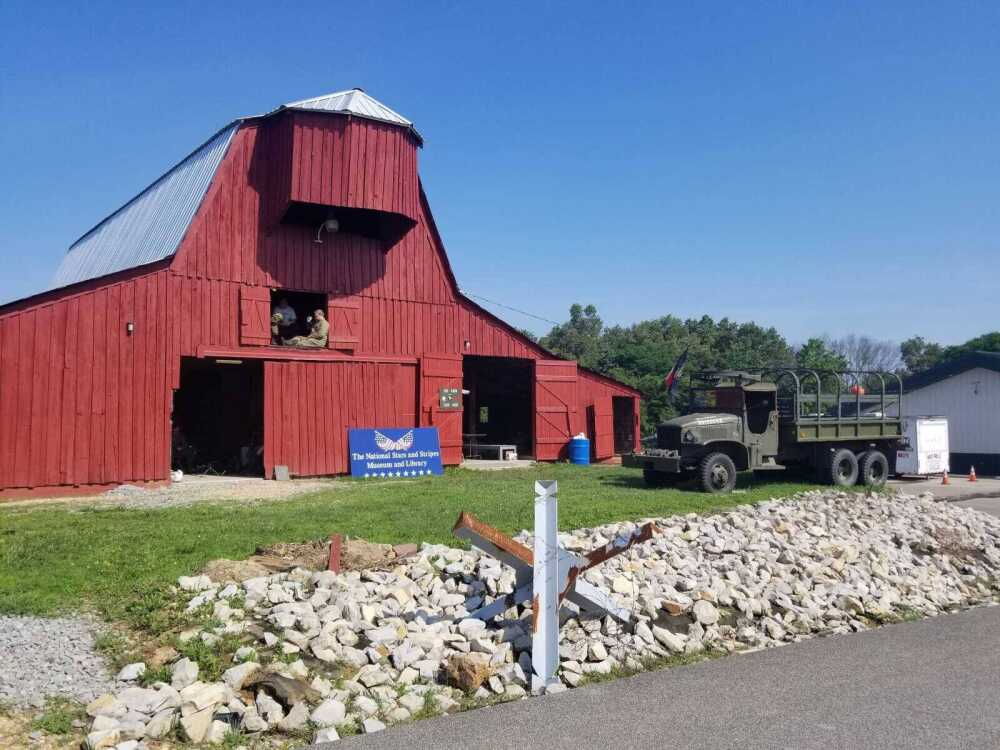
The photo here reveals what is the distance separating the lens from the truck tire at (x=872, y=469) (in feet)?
55.6

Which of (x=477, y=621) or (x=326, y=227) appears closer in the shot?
(x=477, y=621)

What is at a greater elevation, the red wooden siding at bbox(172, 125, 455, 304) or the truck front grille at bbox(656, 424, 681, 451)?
the red wooden siding at bbox(172, 125, 455, 304)

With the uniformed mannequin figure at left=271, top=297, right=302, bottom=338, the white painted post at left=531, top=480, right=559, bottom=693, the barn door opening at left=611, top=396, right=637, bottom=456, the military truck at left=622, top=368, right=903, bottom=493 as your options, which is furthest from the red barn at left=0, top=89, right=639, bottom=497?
the white painted post at left=531, top=480, right=559, bottom=693

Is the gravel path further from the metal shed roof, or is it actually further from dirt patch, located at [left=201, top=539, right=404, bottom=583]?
the metal shed roof

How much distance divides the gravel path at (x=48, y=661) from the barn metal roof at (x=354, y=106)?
15060mm

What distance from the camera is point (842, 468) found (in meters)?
16.8

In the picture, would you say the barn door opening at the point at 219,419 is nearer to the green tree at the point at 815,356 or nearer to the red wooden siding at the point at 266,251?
the red wooden siding at the point at 266,251

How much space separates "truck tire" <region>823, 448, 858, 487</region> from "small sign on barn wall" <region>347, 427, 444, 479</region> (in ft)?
30.4

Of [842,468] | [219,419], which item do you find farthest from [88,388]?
[842,468]

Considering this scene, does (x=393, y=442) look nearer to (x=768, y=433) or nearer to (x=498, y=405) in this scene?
(x=768, y=433)

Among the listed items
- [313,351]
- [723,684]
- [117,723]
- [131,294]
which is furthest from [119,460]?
[723,684]

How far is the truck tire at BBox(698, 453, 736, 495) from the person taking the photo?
1482cm

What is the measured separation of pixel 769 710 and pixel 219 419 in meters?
21.4

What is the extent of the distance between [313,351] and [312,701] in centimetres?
1471
